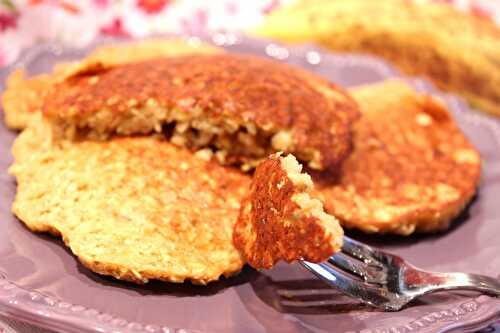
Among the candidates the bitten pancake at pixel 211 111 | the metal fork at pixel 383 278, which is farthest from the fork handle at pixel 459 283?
the bitten pancake at pixel 211 111

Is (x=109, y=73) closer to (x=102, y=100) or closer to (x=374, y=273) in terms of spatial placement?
(x=102, y=100)

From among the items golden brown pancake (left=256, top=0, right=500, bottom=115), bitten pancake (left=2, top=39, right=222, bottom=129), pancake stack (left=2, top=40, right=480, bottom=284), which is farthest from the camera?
golden brown pancake (left=256, top=0, right=500, bottom=115)

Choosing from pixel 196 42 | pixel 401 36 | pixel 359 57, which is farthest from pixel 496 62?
pixel 196 42

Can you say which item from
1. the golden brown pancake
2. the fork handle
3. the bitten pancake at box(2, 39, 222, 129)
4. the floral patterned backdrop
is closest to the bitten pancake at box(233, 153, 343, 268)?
the fork handle

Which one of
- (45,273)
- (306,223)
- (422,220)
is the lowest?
(422,220)

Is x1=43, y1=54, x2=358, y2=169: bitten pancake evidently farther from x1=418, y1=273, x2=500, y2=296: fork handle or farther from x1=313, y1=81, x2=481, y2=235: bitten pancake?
x1=418, y1=273, x2=500, y2=296: fork handle

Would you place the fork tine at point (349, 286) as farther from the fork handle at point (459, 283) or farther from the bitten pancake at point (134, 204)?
the bitten pancake at point (134, 204)

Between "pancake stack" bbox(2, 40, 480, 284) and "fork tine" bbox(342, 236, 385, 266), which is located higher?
"pancake stack" bbox(2, 40, 480, 284)
